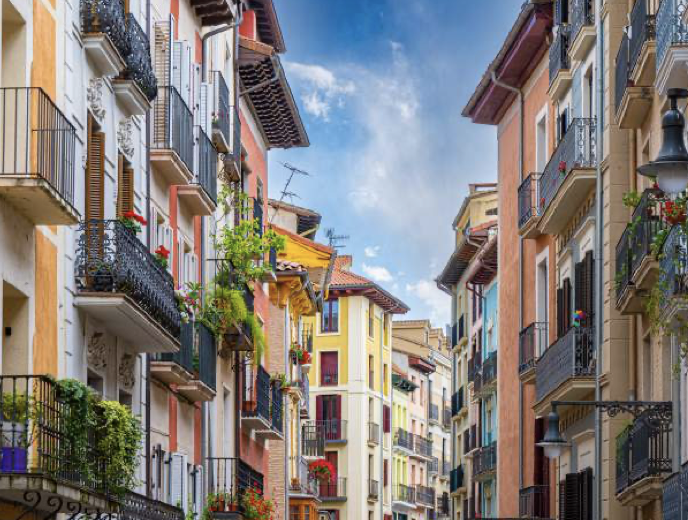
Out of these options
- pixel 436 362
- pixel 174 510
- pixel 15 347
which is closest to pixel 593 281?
pixel 174 510

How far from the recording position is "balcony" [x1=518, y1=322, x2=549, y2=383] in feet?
128

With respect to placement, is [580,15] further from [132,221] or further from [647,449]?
[132,221]

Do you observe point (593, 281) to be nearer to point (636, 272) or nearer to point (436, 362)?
point (636, 272)

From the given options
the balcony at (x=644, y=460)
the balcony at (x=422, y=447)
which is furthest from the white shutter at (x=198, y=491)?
the balcony at (x=422, y=447)

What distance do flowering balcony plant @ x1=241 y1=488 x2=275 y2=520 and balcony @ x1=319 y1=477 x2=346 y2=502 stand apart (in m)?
55.0

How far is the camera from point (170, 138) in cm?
2748

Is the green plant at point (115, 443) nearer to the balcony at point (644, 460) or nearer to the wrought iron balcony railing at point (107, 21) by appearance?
the wrought iron balcony railing at point (107, 21)

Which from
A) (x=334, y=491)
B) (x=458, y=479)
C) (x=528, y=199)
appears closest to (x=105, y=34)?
(x=528, y=199)

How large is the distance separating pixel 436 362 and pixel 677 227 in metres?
96.6

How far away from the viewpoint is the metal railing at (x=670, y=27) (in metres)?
22.1

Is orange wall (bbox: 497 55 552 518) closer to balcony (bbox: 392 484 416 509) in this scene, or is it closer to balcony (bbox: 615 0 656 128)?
balcony (bbox: 615 0 656 128)

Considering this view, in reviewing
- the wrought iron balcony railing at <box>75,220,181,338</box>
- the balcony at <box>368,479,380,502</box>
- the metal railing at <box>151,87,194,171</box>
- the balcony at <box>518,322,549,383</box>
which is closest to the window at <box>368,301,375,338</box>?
the balcony at <box>368,479,380,502</box>

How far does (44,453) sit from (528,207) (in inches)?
953

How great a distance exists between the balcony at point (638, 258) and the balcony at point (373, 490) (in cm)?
6647
